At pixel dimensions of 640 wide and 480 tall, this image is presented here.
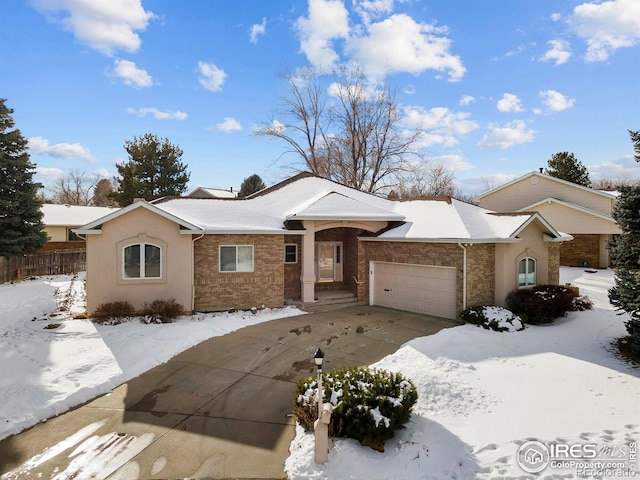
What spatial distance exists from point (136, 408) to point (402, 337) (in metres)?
7.42

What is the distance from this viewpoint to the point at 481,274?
1334 centimetres

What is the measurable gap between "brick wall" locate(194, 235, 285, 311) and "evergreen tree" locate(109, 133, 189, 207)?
74.0 feet

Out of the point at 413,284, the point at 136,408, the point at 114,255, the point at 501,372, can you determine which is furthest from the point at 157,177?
the point at 501,372

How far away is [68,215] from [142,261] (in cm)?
2495

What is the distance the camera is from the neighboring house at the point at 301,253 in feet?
42.4

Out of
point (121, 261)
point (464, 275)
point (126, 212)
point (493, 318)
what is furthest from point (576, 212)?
point (121, 261)

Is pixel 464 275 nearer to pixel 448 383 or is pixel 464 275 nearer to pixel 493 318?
pixel 493 318

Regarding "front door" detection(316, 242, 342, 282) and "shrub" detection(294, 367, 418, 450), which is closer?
"shrub" detection(294, 367, 418, 450)

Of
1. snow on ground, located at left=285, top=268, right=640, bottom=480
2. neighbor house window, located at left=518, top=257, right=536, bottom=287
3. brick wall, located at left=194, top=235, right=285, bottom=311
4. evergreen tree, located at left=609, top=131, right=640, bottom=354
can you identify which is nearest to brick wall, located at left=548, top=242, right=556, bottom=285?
neighbor house window, located at left=518, top=257, right=536, bottom=287

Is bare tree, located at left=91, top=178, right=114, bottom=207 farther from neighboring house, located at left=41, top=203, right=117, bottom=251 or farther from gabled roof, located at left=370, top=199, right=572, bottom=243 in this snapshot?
gabled roof, located at left=370, top=199, right=572, bottom=243

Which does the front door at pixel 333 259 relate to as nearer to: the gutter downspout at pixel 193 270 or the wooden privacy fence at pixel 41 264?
the gutter downspout at pixel 193 270

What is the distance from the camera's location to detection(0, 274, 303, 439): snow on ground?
282 inches

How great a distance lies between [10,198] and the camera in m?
21.0

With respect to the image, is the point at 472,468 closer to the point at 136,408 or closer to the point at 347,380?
the point at 347,380
